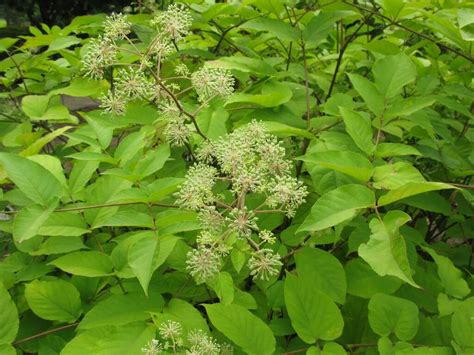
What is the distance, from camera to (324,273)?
1.24m

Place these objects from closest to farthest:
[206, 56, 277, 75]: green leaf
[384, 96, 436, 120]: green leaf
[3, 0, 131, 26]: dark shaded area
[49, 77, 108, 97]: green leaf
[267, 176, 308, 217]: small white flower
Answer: [267, 176, 308, 217]: small white flower, [384, 96, 436, 120]: green leaf, [206, 56, 277, 75]: green leaf, [49, 77, 108, 97]: green leaf, [3, 0, 131, 26]: dark shaded area

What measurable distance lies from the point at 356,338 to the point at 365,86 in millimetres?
693

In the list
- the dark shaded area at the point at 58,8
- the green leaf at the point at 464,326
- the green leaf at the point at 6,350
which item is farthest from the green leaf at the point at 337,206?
the dark shaded area at the point at 58,8

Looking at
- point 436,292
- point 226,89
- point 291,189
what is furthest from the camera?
point 436,292

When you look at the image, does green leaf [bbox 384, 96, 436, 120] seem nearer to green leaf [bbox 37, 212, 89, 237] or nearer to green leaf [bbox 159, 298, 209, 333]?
green leaf [bbox 159, 298, 209, 333]

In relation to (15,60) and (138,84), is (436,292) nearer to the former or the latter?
(138,84)

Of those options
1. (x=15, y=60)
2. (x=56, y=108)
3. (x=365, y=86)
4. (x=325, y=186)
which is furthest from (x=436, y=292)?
(x=15, y=60)

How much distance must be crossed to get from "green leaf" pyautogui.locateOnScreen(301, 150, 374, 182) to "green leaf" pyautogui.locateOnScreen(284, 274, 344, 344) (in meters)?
0.27

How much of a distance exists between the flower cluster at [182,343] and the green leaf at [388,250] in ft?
1.16

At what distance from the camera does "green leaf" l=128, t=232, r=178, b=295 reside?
3.42ft

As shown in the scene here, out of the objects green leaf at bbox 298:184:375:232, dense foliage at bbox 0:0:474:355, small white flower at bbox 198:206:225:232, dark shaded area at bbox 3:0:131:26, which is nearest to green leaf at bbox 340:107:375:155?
dense foliage at bbox 0:0:474:355

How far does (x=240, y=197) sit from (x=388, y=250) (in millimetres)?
311

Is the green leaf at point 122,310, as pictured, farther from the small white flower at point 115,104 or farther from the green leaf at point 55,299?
the small white flower at point 115,104

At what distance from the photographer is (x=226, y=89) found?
1.31 metres
